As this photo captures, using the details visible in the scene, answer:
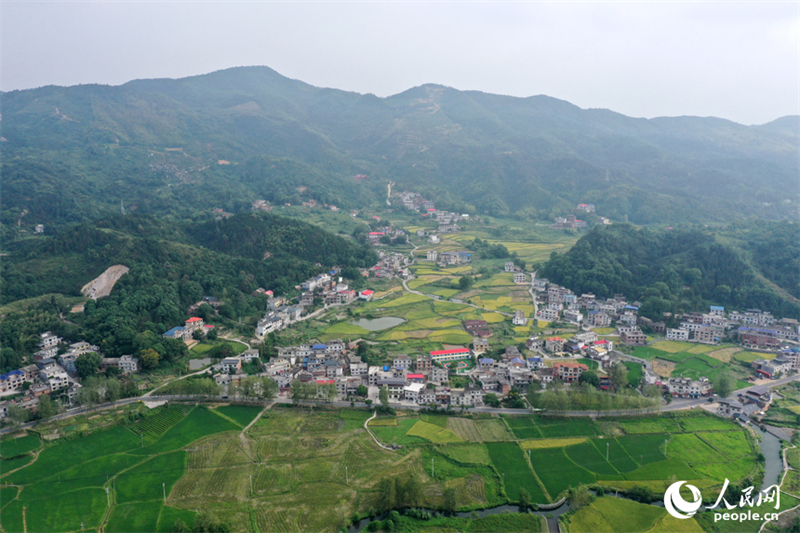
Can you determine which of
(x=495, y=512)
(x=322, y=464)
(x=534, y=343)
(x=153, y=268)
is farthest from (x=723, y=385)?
(x=153, y=268)

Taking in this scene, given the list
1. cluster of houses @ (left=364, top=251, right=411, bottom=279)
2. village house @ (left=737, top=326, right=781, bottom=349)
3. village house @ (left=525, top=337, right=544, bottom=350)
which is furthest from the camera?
cluster of houses @ (left=364, top=251, right=411, bottom=279)

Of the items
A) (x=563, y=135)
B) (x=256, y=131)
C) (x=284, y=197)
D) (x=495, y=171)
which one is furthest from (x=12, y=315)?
(x=563, y=135)

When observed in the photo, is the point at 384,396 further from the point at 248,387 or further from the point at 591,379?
the point at 591,379

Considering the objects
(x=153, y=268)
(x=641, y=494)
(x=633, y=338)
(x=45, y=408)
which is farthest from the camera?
(x=153, y=268)

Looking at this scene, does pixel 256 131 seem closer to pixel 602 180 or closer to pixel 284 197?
pixel 284 197

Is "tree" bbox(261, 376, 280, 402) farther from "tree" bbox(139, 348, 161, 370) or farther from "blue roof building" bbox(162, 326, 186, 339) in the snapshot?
"blue roof building" bbox(162, 326, 186, 339)

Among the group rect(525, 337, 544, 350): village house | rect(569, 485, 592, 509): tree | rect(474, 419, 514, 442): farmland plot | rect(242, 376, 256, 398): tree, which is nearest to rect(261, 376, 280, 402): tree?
rect(242, 376, 256, 398): tree

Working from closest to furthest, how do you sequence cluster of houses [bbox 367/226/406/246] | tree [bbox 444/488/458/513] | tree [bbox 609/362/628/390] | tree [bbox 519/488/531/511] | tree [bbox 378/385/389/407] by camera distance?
tree [bbox 444/488/458/513] → tree [bbox 519/488/531/511] → tree [bbox 378/385/389/407] → tree [bbox 609/362/628/390] → cluster of houses [bbox 367/226/406/246]
